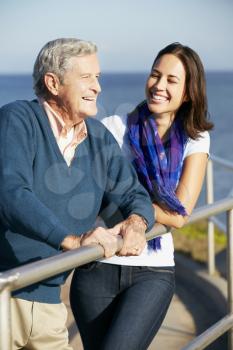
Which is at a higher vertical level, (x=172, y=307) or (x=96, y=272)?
(x=96, y=272)

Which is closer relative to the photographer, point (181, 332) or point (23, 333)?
point (23, 333)

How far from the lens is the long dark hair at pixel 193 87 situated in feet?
8.90

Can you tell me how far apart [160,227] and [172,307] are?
9.09 ft

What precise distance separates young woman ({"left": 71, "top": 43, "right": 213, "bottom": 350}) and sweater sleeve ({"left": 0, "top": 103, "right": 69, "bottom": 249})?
567 mm

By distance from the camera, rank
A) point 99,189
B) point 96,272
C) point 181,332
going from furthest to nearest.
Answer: point 181,332 → point 96,272 → point 99,189

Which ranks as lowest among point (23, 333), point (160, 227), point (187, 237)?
point (187, 237)

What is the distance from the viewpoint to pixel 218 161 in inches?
203

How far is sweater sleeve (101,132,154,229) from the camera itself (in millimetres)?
2436

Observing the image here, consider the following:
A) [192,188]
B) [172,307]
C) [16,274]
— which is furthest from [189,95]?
[172,307]

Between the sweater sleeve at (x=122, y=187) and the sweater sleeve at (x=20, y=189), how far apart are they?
0.35 meters

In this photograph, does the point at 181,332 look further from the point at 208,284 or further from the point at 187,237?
the point at 187,237

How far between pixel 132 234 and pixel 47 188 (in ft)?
0.95

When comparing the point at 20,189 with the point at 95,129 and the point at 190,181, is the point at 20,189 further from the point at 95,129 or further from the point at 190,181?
the point at 190,181

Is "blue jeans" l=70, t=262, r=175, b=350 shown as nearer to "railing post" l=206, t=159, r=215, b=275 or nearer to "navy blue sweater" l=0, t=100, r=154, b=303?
"navy blue sweater" l=0, t=100, r=154, b=303
